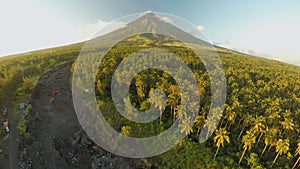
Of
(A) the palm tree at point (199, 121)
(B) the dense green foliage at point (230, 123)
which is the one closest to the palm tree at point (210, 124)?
(A) the palm tree at point (199, 121)

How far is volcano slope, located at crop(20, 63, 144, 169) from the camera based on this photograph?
60.2m

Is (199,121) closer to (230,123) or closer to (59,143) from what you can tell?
(230,123)

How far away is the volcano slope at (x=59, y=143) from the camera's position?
6019 centimetres

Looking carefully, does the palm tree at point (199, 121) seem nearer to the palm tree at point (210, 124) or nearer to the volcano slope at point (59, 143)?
the palm tree at point (210, 124)

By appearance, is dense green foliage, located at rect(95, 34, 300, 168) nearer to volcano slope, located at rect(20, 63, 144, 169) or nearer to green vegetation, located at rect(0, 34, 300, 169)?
green vegetation, located at rect(0, 34, 300, 169)

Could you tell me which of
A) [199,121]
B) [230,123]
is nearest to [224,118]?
[230,123]

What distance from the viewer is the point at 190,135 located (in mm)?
70000

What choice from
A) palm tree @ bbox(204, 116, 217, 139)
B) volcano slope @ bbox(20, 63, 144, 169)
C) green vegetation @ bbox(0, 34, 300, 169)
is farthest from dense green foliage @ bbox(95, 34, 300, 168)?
volcano slope @ bbox(20, 63, 144, 169)

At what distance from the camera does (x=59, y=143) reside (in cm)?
6525

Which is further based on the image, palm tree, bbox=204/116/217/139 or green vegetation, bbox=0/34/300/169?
palm tree, bbox=204/116/217/139

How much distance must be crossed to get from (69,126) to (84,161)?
15.4 m

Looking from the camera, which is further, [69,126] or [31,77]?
[31,77]

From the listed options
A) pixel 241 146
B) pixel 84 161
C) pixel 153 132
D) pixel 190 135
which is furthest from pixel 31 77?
pixel 241 146

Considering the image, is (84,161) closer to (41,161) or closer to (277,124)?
(41,161)
